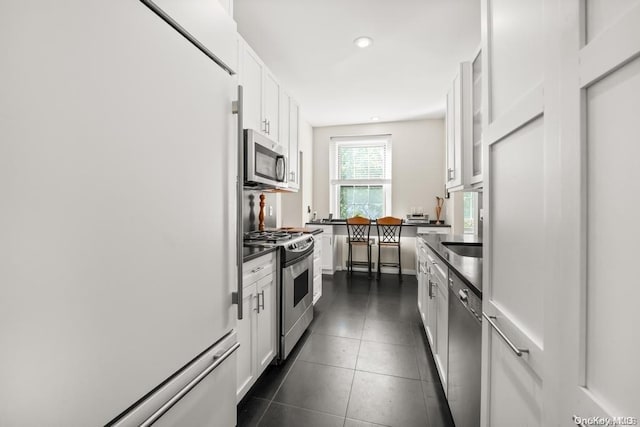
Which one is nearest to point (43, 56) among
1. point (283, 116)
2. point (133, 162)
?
point (133, 162)

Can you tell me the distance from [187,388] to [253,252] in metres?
0.96

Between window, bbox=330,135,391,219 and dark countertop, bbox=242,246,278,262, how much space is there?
3458 millimetres

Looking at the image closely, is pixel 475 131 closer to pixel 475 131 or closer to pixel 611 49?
pixel 475 131

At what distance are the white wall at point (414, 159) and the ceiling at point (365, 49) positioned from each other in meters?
0.85

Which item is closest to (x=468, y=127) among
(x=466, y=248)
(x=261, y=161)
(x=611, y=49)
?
(x=466, y=248)

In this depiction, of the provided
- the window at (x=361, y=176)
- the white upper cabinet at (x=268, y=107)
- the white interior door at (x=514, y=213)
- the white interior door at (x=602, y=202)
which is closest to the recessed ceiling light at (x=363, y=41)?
the white upper cabinet at (x=268, y=107)

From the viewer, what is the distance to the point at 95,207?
1.89 ft

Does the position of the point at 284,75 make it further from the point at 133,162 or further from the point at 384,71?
the point at 133,162

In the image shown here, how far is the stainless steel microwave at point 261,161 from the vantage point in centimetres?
199

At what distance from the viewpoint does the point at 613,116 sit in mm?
425

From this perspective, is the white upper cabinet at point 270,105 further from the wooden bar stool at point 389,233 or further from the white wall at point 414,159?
the white wall at point 414,159

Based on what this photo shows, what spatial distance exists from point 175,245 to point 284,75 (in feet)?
9.72

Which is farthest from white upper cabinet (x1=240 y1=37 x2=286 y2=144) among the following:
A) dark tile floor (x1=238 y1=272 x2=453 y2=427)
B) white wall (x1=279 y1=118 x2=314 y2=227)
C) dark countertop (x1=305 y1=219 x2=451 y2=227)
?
dark countertop (x1=305 y1=219 x2=451 y2=227)

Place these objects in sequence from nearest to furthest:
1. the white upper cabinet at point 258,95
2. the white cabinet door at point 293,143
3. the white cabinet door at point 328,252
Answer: the white upper cabinet at point 258,95, the white cabinet door at point 293,143, the white cabinet door at point 328,252
